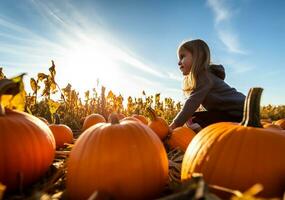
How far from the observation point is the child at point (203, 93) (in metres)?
5.09

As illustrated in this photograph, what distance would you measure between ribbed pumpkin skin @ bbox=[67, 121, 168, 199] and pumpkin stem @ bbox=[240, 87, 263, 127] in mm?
488

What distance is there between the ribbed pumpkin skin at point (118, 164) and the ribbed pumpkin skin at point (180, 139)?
7.54 feet

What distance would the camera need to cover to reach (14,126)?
1.72 meters

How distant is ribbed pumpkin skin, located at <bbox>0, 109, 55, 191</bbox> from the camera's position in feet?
5.38

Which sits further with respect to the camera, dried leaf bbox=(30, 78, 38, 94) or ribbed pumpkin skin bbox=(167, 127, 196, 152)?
dried leaf bbox=(30, 78, 38, 94)

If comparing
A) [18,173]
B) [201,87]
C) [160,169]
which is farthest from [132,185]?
[201,87]

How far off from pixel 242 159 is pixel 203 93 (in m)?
3.68

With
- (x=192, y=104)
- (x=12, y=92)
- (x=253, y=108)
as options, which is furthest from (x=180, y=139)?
(x=12, y=92)

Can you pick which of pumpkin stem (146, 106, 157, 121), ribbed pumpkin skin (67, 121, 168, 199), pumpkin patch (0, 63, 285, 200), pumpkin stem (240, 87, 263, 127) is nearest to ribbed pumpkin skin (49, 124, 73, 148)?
pumpkin stem (146, 106, 157, 121)

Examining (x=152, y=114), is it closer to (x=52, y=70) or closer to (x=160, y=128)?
(x=160, y=128)

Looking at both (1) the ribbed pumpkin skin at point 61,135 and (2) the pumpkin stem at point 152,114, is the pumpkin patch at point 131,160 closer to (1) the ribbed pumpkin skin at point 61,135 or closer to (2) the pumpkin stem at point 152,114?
(1) the ribbed pumpkin skin at point 61,135

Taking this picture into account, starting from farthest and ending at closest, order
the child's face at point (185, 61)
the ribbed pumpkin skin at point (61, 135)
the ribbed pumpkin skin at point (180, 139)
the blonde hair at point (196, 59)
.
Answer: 1. the child's face at point (185, 61)
2. the blonde hair at point (196, 59)
3. the ribbed pumpkin skin at point (180, 139)
4. the ribbed pumpkin skin at point (61, 135)

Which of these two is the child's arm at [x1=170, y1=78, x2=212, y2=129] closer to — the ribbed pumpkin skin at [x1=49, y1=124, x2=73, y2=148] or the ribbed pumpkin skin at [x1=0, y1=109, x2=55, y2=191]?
the ribbed pumpkin skin at [x1=49, y1=124, x2=73, y2=148]

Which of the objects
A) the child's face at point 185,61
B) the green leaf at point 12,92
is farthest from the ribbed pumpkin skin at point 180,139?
the green leaf at point 12,92
